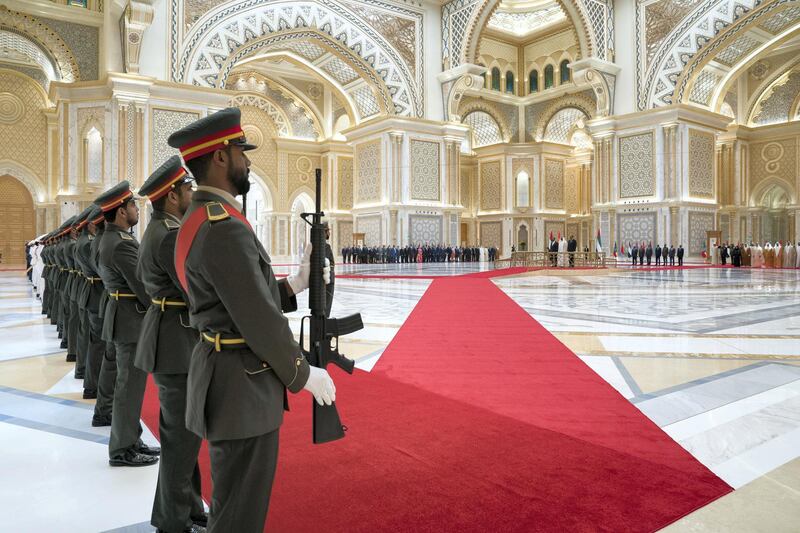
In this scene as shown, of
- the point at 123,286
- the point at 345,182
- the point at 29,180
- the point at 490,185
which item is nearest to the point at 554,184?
the point at 490,185

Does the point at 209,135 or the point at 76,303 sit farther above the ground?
the point at 209,135

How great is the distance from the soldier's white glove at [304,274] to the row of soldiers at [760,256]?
19.4 metres

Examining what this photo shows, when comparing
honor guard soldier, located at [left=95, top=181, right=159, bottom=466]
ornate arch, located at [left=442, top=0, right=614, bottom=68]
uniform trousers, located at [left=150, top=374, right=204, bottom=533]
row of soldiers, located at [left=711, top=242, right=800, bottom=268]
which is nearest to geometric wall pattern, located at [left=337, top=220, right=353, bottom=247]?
ornate arch, located at [left=442, top=0, right=614, bottom=68]

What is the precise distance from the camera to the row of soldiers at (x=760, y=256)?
17.4 metres

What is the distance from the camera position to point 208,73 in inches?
636

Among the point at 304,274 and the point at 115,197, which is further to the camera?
the point at 115,197

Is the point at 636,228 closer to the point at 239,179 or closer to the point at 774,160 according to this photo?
the point at 774,160

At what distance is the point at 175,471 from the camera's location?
5.63 ft

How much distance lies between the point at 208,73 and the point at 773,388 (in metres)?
16.1

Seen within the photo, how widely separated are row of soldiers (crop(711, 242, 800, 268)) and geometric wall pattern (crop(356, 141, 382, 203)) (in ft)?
38.3

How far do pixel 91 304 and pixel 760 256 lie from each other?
19.7 m

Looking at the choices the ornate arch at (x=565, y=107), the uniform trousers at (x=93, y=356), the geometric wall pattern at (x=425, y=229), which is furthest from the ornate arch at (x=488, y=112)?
the uniform trousers at (x=93, y=356)

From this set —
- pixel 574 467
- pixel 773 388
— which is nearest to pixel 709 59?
pixel 773 388

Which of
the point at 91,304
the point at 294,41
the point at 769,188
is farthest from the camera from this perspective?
the point at 769,188
